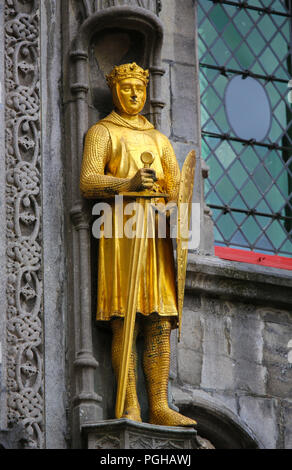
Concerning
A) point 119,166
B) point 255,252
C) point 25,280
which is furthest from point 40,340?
point 255,252

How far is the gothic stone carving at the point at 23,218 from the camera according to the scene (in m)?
12.0

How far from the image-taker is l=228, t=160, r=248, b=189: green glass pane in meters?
13.8

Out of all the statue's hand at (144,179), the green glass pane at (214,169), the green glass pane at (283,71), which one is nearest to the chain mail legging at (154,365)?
the statue's hand at (144,179)

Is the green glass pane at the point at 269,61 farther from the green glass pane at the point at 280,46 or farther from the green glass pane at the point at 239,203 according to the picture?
the green glass pane at the point at 239,203

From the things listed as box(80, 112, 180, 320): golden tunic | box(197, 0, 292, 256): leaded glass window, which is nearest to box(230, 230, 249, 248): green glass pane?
box(197, 0, 292, 256): leaded glass window

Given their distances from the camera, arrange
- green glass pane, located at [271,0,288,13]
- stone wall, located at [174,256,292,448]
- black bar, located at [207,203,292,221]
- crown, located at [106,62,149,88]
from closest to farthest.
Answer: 1. crown, located at [106,62,149,88]
2. stone wall, located at [174,256,292,448]
3. black bar, located at [207,203,292,221]
4. green glass pane, located at [271,0,288,13]

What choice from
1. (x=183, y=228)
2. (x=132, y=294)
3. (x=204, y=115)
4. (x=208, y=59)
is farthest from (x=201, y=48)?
(x=132, y=294)

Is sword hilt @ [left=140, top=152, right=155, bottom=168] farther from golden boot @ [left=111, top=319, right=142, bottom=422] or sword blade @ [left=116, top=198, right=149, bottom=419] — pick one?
golden boot @ [left=111, top=319, right=142, bottom=422]

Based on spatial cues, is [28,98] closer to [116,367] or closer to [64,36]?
[64,36]

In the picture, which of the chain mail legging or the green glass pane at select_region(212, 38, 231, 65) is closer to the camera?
the chain mail legging

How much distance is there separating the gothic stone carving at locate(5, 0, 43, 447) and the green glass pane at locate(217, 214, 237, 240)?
162 centimetres

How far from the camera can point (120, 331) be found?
478 inches

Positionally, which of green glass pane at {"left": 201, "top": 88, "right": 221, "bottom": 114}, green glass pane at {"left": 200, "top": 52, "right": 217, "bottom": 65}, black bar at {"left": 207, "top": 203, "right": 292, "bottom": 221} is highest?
green glass pane at {"left": 200, "top": 52, "right": 217, "bottom": 65}

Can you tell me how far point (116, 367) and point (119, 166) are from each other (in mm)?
1297
